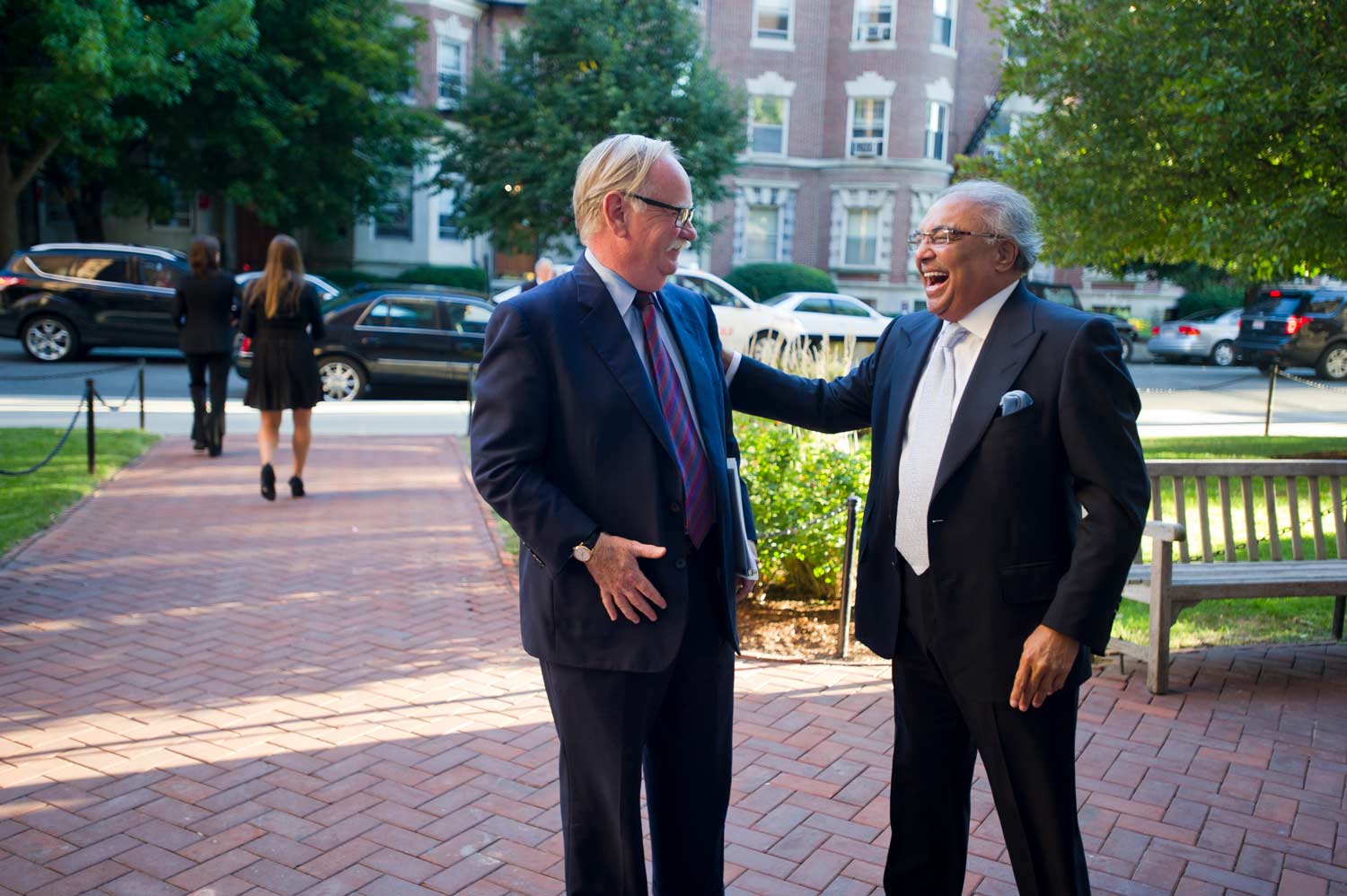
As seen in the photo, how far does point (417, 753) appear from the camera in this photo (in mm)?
4395

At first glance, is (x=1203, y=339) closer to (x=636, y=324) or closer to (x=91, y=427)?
(x=91, y=427)

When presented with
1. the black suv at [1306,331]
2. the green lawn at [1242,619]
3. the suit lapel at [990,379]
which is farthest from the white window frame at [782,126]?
the suit lapel at [990,379]

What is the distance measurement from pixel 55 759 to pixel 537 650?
99.6 inches

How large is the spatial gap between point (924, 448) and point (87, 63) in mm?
20514

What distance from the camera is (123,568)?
22.5 ft

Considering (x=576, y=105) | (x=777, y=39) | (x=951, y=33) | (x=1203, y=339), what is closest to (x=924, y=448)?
(x=576, y=105)

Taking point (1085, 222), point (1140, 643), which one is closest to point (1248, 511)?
point (1140, 643)

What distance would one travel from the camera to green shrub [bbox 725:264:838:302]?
3145 centimetres

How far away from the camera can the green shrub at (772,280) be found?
3145 cm

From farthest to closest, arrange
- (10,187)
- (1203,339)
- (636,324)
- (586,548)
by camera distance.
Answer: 1. (1203,339)
2. (10,187)
3. (636,324)
4. (586,548)

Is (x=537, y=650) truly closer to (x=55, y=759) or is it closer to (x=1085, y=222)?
(x=55, y=759)

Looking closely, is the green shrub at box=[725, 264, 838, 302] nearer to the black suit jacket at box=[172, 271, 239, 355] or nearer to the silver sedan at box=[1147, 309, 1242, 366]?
the silver sedan at box=[1147, 309, 1242, 366]

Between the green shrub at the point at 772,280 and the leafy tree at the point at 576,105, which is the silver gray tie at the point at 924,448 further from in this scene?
the green shrub at the point at 772,280

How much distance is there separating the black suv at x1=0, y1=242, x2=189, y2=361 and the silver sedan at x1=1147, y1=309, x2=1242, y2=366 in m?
21.3
